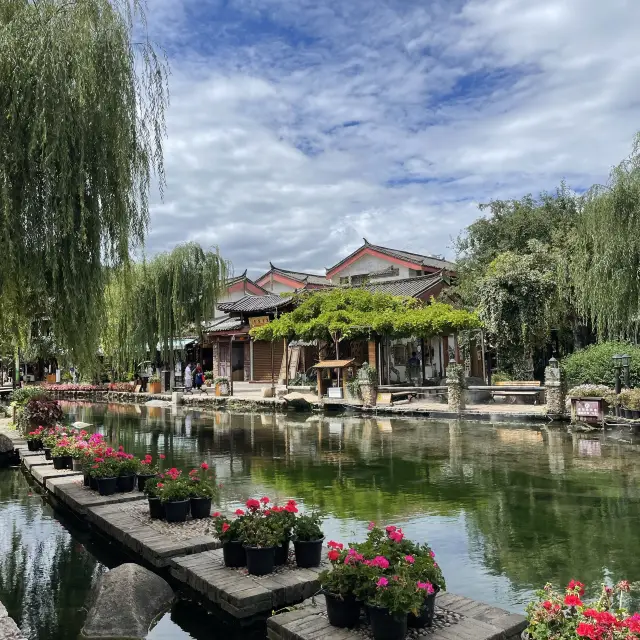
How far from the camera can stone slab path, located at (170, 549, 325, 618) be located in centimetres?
450

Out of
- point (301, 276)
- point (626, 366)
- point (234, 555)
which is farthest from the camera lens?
point (301, 276)

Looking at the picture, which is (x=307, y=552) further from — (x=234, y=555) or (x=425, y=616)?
(x=425, y=616)

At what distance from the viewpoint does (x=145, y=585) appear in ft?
15.8

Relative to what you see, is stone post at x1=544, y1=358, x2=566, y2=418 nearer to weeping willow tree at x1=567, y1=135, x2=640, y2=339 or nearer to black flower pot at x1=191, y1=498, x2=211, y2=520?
weeping willow tree at x1=567, y1=135, x2=640, y2=339

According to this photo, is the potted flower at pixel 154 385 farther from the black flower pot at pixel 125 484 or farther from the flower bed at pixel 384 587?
the flower bed at pixel 384 587

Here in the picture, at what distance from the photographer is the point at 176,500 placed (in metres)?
6.34

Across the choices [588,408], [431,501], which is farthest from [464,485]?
[588,408]

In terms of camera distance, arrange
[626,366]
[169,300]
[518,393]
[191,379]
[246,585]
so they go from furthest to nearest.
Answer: [191,379] → [169,300] → [518,393] → [626,366] → [246,585]

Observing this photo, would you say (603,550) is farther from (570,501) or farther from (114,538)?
(114,538)

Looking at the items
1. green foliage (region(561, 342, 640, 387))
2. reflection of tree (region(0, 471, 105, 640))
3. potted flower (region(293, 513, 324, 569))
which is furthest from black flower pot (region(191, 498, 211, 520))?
green foliage (region(561, 342, 640, 387))

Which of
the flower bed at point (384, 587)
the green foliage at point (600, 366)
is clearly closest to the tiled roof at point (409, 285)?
the green foliage at point (600, 366)

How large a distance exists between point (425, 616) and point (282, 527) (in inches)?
62.6

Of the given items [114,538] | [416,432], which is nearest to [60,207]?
[114,538]

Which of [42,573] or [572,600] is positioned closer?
[572,600]
